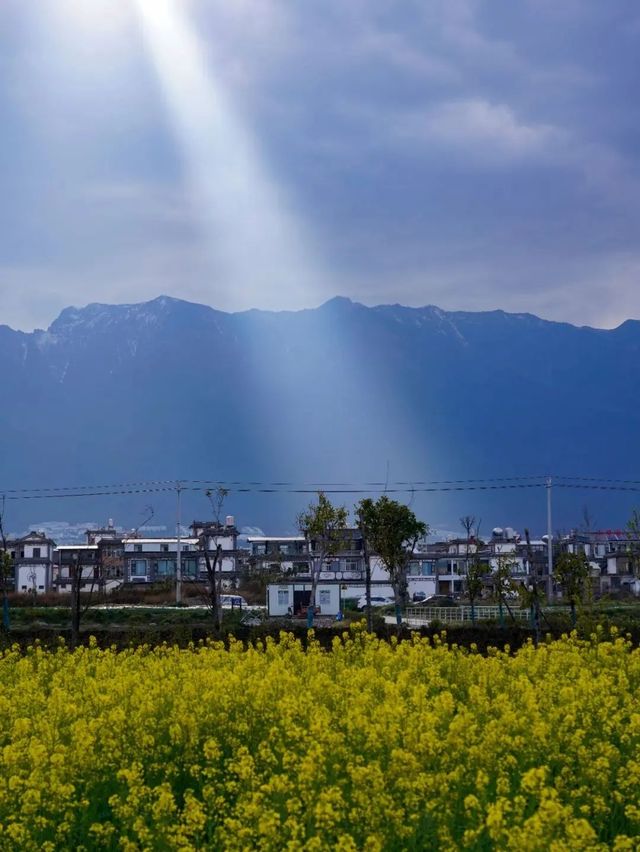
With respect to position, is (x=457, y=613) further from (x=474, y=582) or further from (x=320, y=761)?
(x=320, y=761)

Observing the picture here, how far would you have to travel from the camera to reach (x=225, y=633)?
3173cm

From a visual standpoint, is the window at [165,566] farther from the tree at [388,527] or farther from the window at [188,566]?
the tree at [388,527]

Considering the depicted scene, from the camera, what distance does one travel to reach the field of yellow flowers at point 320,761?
8391 millimetres

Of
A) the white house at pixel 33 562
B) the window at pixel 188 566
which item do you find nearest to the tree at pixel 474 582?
the window at pixel 188 566

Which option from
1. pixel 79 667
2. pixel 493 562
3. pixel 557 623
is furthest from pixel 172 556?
pixel 79 667

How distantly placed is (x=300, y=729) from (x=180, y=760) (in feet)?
4.47

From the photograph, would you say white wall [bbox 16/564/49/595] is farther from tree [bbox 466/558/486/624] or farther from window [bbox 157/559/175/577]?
tree [bbox 466/558/486/624]

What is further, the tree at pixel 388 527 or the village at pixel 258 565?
the village at pixel 258 565

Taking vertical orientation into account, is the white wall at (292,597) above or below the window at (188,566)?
below

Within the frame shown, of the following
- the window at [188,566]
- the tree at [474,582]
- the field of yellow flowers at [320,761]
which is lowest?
the field of yellow flowers at [320,761]

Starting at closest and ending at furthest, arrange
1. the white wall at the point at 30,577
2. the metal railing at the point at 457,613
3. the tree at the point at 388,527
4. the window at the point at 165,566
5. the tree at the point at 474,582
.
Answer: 1. the tree at the point at 388,527
2. the tree at the point at 474,582
3. the metal railing at the point at 457,613
4. the window at the point at 165,566
5. the white wall at the point at 30,577

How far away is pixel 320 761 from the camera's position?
912 cm

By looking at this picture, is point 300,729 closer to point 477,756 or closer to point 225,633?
point 477,756

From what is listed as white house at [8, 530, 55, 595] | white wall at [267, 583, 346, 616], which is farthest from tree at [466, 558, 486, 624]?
white house at [8, 530, 55, 595]
